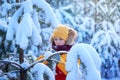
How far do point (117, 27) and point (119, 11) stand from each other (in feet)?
1.24

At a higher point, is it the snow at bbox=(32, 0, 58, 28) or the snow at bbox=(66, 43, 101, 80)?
the snow at bbox=(32, 0, 58, 28)

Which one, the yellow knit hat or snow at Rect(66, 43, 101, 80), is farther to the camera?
the yellow knit hat

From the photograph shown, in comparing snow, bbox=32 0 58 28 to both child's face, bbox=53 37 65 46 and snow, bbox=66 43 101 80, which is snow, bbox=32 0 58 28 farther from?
child's face, bbox=53 37 65 46

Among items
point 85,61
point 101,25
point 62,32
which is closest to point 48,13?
point 85,61

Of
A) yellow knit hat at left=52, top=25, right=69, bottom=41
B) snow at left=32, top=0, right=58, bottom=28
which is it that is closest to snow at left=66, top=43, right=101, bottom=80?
snow at left=32, top=0, right=58, bottom=28

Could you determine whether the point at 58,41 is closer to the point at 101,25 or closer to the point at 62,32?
the point at 62,32

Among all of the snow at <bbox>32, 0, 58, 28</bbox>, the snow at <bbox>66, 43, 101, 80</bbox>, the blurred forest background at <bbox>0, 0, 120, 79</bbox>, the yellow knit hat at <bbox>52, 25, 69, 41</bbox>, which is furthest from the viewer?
the blurred forest background at <bbox>0, 0, 120, 79</bbox>

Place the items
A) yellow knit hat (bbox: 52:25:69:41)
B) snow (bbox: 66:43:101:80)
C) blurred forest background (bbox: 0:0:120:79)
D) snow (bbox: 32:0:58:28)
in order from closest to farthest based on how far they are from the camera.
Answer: snow (bbox: 66:43:101:80), snow (bbox: 32:0:58:28), yellow knit hat (bbox: 52:25:69:41), blurred forest background (bbox: 0:0:120:79)

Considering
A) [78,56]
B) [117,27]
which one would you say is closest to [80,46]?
[78,56]

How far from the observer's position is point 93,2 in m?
9.02

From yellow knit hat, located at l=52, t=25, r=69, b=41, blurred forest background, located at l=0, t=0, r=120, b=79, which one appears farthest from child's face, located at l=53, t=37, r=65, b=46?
blurred forest background, located at l=0, t=0, r=120, b=79

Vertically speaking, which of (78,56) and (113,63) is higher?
(78,56)

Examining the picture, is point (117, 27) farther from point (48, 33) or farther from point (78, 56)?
point (78, 56)

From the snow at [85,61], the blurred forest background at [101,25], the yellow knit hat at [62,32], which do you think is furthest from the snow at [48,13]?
the blurred forest background at [101,25]
